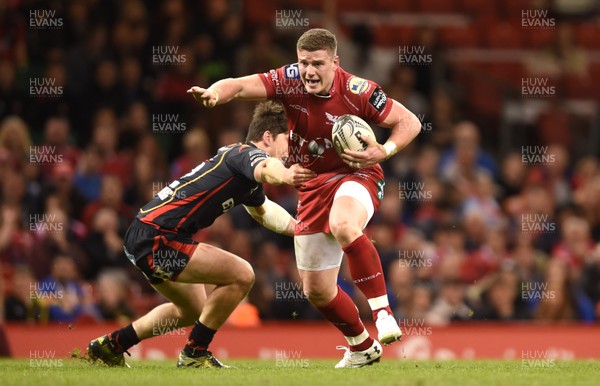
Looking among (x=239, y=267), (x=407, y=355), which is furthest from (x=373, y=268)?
(x=407, y=355)

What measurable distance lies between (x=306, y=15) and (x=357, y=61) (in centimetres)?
142

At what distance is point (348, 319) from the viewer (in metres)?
8.23

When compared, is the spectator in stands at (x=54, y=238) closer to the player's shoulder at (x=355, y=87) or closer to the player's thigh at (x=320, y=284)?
the player's thigh at (x=320, y=284)

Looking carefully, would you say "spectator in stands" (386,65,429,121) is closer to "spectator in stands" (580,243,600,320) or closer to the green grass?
"spectator in stands" (580,243,600,320)

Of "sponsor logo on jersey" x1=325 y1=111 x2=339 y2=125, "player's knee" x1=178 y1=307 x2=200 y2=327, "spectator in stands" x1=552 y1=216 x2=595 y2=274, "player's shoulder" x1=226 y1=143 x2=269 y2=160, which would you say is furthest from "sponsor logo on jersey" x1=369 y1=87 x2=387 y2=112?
"spectator in stands" x1=552 y1=216 x2=595 y2=274

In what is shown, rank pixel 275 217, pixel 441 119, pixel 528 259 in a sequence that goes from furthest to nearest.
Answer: pixel 441 119, pixel 528 259, pixel 275 217

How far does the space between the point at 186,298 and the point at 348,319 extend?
121 cm

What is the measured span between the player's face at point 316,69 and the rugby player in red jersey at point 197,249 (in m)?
0.42

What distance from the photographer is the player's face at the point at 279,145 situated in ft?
27.3

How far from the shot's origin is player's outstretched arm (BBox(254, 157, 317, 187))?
23.1 feet

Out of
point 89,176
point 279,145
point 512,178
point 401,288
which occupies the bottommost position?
point 401,288

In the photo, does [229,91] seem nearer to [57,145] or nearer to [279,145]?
[279,145]

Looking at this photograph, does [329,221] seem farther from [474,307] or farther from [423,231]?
[423,231]

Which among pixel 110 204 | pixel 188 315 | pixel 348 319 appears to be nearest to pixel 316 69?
pixel 348 319
